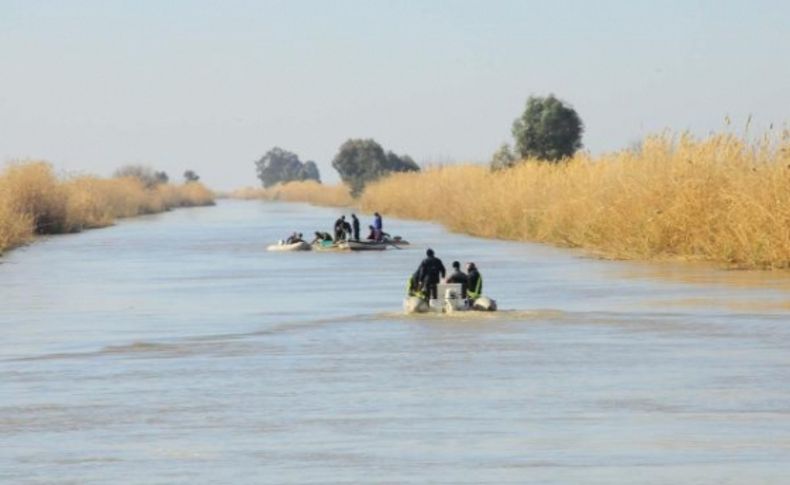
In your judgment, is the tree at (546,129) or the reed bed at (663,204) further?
the tree at (546,129)

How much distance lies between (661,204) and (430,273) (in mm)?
16503

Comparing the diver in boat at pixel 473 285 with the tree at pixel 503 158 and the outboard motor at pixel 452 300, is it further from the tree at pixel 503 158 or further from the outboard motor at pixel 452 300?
the tree at pixel 503 158

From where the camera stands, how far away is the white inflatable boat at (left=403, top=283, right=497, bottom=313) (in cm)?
2612

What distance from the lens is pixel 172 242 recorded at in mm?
62344

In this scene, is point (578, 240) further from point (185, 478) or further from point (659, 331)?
point (185, 478)

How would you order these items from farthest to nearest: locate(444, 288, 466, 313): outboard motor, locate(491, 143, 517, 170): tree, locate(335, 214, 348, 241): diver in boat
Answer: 1. locate(491, 143, 517, 170): tree
2. locate(335, 214, 348, 241): diver in boat
3. locate(444, 288, 466, 313): outboard motor

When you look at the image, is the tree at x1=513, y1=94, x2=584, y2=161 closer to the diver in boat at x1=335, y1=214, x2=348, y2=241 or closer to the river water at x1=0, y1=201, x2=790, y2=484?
the diver in boat at x1=335, y1=214, x2=348, y2=241

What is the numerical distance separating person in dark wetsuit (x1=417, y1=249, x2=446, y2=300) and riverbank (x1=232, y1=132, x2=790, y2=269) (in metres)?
10.9

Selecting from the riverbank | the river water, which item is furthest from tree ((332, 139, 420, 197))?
the river water

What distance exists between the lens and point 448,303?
26.2m

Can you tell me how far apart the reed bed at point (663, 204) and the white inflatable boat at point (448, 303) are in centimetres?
1061

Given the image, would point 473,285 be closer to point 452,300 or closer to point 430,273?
point 452,300

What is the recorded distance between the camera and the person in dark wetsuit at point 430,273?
1024 inches

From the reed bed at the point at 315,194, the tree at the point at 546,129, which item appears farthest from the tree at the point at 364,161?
the tree at the point at 546,129
